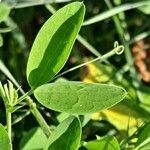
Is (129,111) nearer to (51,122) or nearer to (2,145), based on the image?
(51,122)

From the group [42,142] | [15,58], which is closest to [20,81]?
[15,58]

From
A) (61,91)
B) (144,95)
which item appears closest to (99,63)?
(144,95)

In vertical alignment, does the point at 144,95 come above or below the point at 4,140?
below

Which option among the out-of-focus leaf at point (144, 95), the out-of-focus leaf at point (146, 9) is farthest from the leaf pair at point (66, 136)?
the out-of-focus leaf at point (146, 9)

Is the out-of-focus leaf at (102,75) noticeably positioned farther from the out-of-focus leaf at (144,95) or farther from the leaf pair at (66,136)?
the leaf pair at (66,136)

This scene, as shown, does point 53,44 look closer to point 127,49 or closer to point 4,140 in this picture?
point 4,140

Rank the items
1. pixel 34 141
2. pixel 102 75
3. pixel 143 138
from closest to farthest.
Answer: pixel 143 138 → pixel 34 141 → pixel 102 75
